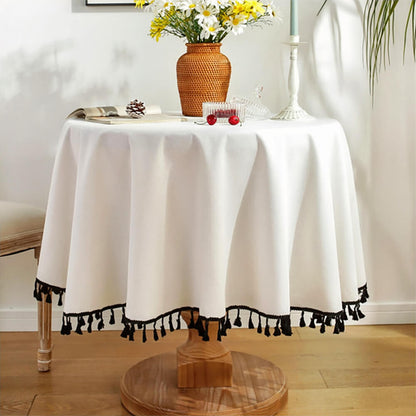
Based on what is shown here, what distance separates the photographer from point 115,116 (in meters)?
2.05

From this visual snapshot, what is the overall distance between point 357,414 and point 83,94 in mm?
1467

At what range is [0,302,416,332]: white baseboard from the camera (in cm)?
265

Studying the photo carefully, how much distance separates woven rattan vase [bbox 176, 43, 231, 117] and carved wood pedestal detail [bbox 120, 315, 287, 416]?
669 mm

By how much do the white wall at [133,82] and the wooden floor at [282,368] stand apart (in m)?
0.35

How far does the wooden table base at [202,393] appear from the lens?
1914 mm

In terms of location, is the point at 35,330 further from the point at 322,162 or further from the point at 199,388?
the point at 322,162

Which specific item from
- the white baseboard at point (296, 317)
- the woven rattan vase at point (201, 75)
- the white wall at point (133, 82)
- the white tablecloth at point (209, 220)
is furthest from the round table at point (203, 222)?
the white baseboard at point (296, 317)

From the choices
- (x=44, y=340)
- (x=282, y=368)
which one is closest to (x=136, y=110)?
(x=44, y=340)

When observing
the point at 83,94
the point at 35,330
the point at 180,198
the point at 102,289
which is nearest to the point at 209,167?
the point at 180,198

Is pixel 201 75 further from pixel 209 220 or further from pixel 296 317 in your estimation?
pixel 296 317

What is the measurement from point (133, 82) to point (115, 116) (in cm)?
54

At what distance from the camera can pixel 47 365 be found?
7.41 ft

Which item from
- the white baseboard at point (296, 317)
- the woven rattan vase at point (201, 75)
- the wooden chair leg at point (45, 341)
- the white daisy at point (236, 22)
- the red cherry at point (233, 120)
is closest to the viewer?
the red cherry at point (233, 120)

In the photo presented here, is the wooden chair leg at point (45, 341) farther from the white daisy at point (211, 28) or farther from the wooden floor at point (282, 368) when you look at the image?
the white daisy at point (211, 28)
